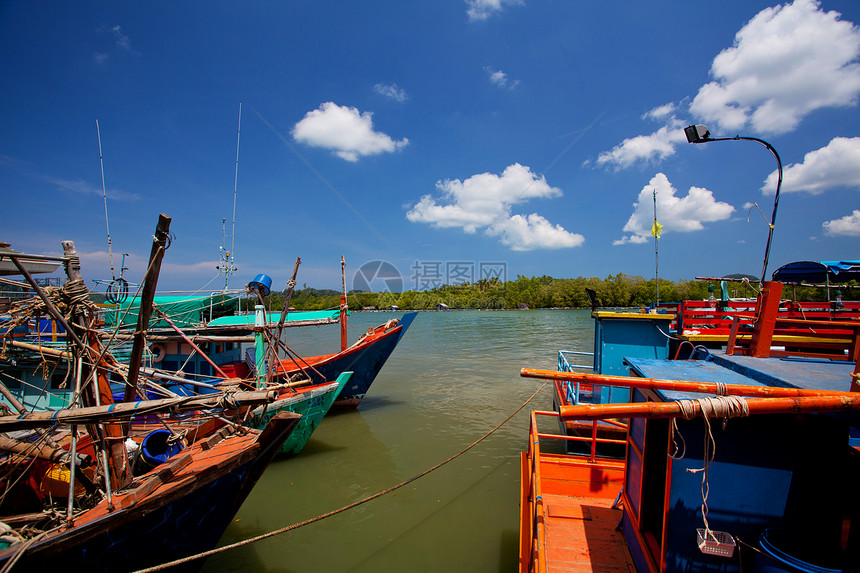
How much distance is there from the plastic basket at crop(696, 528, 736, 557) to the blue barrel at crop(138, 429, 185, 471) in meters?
7.49

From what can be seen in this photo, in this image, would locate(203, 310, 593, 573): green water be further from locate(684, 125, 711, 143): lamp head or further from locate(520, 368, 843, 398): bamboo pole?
locate(684, 125, 711, 143): lamp head

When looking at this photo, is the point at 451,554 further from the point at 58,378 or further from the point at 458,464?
the point at 58,378

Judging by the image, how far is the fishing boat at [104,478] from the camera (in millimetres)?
3936

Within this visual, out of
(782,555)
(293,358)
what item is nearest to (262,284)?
(293,358)

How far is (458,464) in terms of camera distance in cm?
974

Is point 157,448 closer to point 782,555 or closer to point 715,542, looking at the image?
point 715,542

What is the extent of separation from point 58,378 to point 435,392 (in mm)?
13372

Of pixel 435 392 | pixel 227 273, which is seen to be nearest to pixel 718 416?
pixel 227 273

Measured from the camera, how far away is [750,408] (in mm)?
2521

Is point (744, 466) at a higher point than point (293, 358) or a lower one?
higher

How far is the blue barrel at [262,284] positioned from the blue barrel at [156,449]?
173 inches

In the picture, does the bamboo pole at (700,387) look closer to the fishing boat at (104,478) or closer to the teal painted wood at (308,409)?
the fishing boat at (104,478)

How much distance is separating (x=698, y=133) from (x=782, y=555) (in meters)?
5.83

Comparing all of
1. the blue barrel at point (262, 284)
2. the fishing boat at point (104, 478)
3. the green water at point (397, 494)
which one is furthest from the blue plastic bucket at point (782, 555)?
the blue barrel at point (262, 284)
